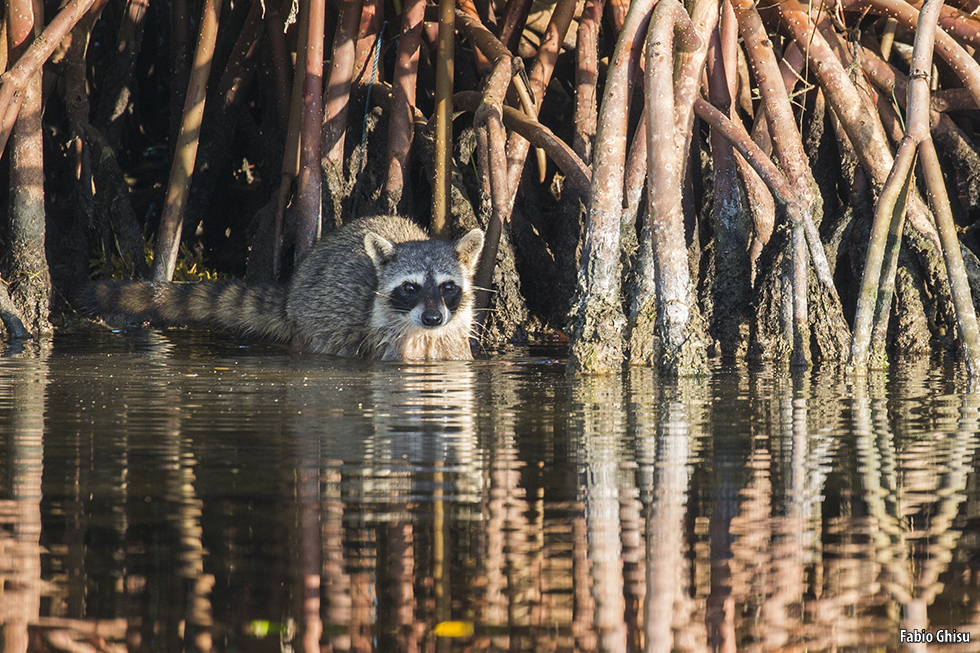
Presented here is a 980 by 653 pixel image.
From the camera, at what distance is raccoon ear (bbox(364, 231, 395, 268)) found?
279 inches

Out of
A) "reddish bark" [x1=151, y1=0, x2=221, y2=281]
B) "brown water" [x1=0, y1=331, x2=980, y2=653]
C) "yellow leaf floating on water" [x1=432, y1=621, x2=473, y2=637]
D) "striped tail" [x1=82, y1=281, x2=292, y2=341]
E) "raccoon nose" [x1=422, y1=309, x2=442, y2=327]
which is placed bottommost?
"yellow leaf floating on water" [x1=432, y1=621, x2=473, y2=637]

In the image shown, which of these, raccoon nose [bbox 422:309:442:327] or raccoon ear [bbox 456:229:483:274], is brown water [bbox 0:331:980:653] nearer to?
raccoon nose [bbox 422:309:442:327]

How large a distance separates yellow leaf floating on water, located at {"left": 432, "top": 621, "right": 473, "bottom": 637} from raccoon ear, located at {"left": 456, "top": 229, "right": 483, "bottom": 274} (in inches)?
→ 194

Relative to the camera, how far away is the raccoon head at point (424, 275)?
702cm

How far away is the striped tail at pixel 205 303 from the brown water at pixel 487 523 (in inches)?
115

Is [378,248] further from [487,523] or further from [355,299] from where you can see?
[487,523]

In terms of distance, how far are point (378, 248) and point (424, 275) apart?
34cm

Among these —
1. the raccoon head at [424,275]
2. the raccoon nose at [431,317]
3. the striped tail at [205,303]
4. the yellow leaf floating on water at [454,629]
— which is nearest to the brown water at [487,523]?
the yellow leaf floating on water at [454,629]

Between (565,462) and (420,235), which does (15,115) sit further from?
(565,462)

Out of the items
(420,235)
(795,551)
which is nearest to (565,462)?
(795,551)

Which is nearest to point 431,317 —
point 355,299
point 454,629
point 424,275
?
point 424,275

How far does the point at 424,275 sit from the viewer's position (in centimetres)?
714

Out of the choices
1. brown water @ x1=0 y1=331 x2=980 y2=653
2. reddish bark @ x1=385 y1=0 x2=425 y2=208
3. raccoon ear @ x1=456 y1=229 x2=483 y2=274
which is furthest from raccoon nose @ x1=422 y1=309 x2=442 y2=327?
brown water @ x1=0 y1=331 x2=980 y2=653

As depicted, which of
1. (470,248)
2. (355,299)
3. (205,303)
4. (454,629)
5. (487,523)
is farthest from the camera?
(205,303)
